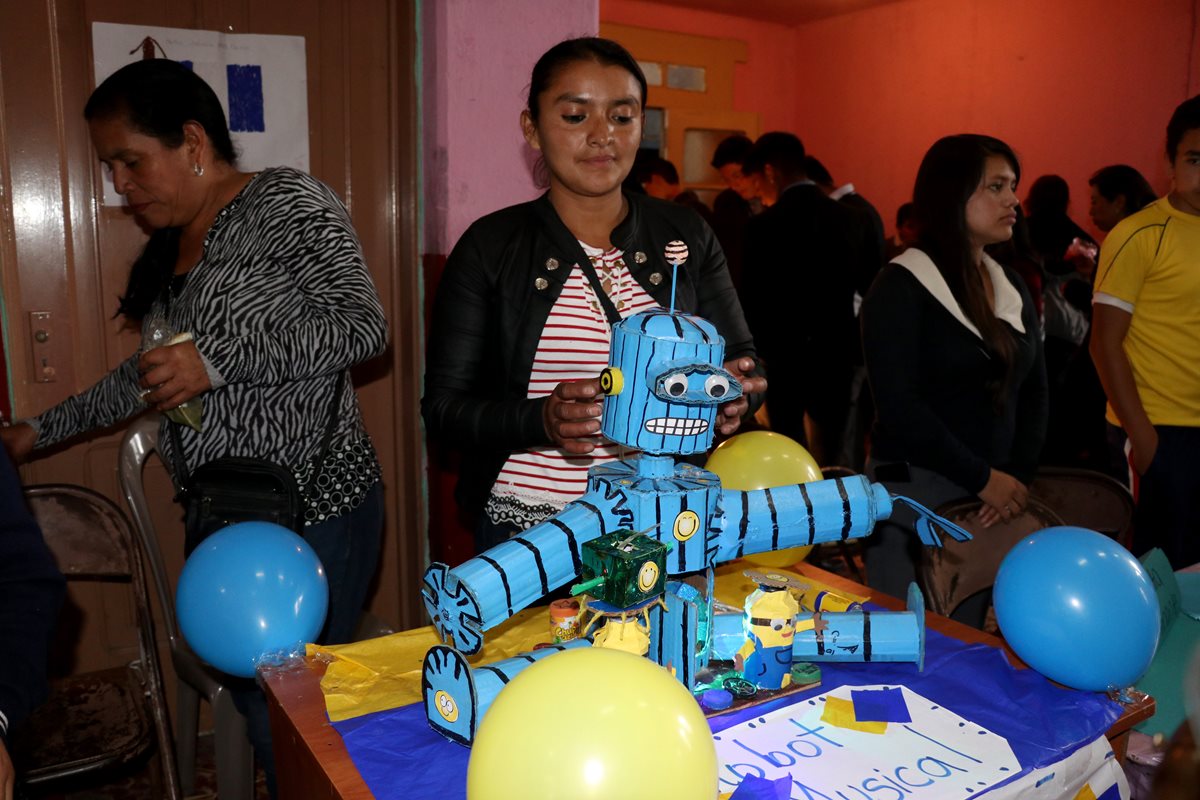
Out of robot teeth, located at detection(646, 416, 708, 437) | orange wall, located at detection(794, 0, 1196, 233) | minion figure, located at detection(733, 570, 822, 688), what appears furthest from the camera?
orange wall, located at detection(794, 0, 1196, 233)

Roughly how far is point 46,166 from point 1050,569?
7.38 ft

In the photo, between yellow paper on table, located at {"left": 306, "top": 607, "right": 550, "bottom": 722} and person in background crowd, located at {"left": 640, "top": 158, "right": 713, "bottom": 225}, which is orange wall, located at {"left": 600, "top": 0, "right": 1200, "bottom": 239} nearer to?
person in background crowd, located at {"left": 640, "top": 158, "right": 713, "bottom": 225}

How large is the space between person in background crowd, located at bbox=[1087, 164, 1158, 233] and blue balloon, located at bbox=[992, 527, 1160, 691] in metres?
3.36

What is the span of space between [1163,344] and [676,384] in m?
1.83

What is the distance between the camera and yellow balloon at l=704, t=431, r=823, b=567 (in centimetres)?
146

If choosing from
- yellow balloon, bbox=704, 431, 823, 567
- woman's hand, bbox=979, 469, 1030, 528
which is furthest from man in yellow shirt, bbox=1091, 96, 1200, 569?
yellow balloon, bbox=704, 431, 823, 567

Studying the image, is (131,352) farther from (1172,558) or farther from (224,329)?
(1172,558)

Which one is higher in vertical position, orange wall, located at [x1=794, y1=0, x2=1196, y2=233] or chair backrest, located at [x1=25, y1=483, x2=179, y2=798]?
orange wall, located at [x1=794, y1=0, x2=1196, y2=233]

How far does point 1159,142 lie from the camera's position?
539 cm

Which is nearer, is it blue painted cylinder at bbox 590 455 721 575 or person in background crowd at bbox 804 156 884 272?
blue painted cylinder at bbox 590 455 721 575

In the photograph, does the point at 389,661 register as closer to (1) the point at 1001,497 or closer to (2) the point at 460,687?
(2) the point at 460,687

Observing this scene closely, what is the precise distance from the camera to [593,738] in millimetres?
762

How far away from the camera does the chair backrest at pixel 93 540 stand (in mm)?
1966

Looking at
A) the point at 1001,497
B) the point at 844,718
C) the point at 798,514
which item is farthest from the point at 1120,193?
the point at 844,718
